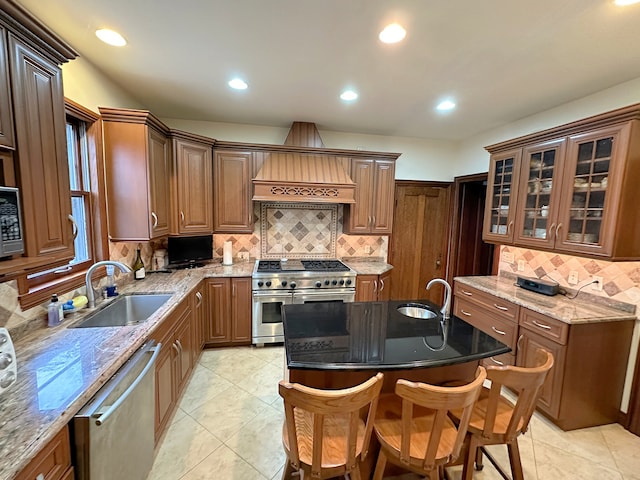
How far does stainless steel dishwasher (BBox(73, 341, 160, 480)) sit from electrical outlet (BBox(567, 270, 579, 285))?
349cm

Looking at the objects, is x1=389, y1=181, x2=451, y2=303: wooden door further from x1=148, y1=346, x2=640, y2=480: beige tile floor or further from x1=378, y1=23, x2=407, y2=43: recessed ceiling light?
x1=378, y1=23, x2=407, y2=43: recessed ceiling light

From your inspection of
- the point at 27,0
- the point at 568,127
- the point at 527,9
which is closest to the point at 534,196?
the point at 568,127

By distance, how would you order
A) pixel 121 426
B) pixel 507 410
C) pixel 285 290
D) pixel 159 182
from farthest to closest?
pixel 285 290 → pixel 159 182 → pixel 507 410 → pixel 121 426

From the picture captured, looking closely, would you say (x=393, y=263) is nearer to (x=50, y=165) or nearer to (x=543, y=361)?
(x=543, y=361)

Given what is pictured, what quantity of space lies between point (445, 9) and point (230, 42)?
133cm

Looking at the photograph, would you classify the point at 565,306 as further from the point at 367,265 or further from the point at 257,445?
the point at 257,445

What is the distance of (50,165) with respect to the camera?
4.63ft

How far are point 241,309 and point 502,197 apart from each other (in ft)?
10.5

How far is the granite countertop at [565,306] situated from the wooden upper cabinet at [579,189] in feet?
1.48

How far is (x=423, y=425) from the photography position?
1.47 metres

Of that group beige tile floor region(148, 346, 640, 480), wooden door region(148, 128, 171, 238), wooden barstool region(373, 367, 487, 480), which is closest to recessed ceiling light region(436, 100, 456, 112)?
wooden barstool region(373, 367, 487, 480)

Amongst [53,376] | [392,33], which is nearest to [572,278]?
[392,33]

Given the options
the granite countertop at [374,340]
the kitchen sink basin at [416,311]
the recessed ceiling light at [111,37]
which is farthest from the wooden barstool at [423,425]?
the recessed ceiling light at [111,37]

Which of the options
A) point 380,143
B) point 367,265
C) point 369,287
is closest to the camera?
point 369,287
